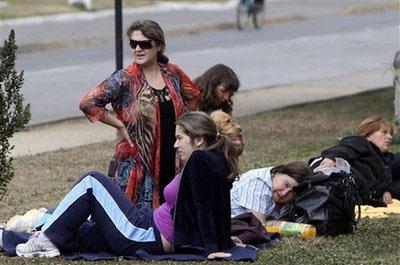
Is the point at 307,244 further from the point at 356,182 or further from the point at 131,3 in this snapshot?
the point at 131,3

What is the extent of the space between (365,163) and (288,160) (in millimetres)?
2264

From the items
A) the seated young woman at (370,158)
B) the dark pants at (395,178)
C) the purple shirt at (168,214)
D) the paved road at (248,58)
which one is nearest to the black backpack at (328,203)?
the seated young woman at (370,158)

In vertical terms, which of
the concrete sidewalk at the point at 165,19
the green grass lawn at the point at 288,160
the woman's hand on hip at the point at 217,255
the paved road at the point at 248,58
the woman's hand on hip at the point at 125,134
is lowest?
the concrete sidewalk at the point at 165,19

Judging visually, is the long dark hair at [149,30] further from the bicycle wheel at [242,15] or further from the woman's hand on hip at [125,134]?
the bicycle wheel at [242,15]

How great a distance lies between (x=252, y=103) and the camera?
1691 centimetres

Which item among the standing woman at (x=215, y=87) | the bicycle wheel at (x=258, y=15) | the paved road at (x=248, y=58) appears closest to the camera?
the standing woman at (x=215, y=87)

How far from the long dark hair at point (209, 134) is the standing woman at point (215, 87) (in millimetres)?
1672

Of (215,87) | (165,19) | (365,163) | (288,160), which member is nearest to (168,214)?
(215,87)

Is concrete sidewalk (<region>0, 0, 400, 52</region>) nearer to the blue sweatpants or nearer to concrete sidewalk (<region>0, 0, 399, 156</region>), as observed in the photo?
concrete sidewalk (<region>0, 0, 399, 156</region>)

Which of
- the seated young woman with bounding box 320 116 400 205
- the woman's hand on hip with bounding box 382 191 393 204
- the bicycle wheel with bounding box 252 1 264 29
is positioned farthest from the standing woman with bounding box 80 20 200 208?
the bicycle wheel with bounding box 252 1 264 29

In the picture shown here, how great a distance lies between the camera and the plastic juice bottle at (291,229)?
27.6ft

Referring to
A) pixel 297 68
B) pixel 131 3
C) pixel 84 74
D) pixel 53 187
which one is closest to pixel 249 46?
pixel 297 68

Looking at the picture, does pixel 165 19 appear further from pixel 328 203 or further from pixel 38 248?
pixel 38 248

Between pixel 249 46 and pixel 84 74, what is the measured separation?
241 inches
